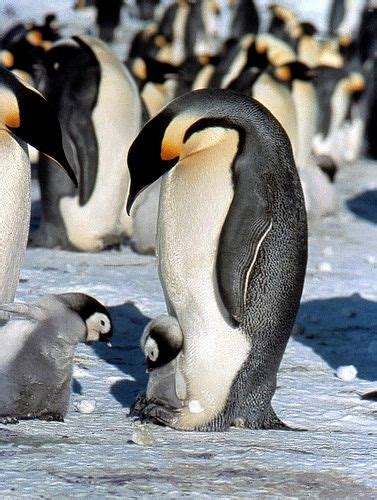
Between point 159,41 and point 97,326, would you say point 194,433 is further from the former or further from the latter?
point 159,41

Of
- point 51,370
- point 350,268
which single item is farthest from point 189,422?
point 350,268

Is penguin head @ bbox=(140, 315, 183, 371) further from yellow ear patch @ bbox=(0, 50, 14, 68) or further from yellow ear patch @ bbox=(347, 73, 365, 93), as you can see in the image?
yellow ear patch @ bbox=(347, 73, 365, 93)

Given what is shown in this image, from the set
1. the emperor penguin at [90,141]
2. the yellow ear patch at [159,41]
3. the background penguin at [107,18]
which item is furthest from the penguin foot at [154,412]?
the background penguin at [107,18]

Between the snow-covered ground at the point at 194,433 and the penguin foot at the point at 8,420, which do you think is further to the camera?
the penguin foot at the point at 8,420

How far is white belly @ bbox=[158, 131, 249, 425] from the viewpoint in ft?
13.5

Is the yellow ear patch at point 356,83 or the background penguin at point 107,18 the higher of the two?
the yellow ear patch at point 356,83

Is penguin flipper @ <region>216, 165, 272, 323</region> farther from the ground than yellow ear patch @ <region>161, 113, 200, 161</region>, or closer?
closer

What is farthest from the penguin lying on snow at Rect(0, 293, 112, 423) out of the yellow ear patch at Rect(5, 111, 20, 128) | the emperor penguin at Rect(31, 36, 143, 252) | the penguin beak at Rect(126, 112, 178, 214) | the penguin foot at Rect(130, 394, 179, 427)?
the emperor penguin at Rect(31, 36, 143, 252)

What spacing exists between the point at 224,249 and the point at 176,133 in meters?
0.42

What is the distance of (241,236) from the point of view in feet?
13.4

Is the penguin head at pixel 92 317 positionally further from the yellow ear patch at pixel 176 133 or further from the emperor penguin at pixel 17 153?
the yellow ear patch at pixel 176 133

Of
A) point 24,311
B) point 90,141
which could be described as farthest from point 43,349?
point 90,141

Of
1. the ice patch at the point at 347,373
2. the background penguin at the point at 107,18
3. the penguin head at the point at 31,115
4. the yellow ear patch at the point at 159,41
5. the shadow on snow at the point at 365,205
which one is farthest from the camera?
the background penguin at the point at 107,18

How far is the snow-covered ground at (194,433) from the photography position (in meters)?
3.30
